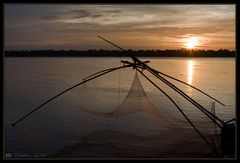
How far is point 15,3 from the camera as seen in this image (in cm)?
134

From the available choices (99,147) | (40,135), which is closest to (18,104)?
(40,135)

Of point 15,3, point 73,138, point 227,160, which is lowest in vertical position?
point 73,138

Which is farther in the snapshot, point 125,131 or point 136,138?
point 125,131

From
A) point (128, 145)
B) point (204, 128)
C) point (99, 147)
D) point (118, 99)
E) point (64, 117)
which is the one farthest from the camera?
point (118, 99)

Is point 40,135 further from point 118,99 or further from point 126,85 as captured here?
point 126,85

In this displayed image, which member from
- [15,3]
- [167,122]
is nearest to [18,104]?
[167,122]

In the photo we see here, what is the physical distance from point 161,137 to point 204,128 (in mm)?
645

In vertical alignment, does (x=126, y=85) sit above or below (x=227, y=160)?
below

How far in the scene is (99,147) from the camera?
15.2 ft

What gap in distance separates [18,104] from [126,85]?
17.7 ft

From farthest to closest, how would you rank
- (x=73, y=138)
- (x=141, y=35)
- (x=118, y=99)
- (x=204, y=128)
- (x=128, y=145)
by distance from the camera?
(x=118, y=99), (x=141, y=35), (x=73, y=138), (x=204, y=128), (x=128, y=145)

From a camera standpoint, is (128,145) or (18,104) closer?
(128,145)

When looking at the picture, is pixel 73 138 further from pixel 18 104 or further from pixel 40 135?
pixel 18 104

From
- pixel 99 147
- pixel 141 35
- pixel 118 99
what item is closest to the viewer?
pixel 99 147
